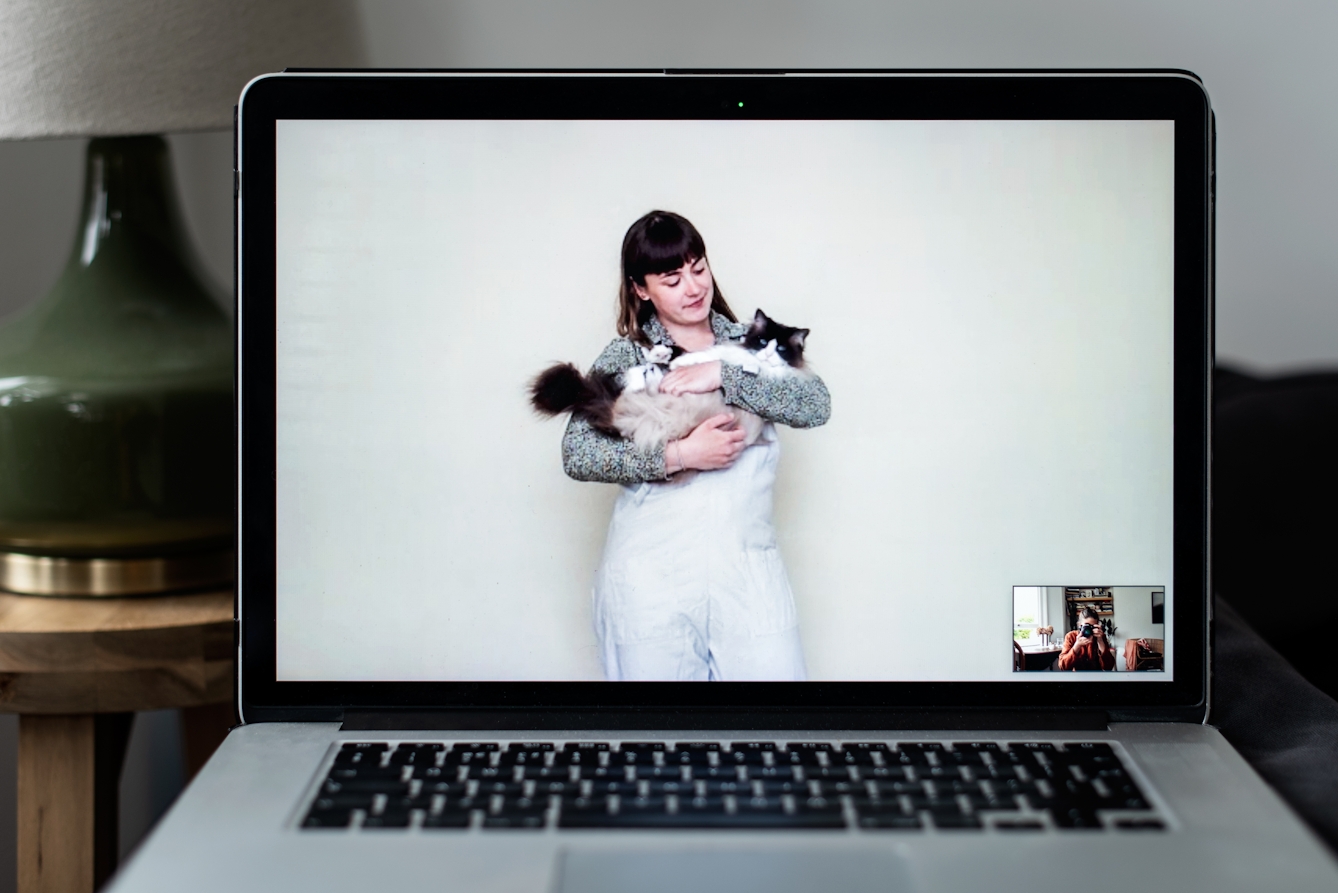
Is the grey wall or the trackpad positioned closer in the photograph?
the trackpad

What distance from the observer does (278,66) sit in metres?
0.62

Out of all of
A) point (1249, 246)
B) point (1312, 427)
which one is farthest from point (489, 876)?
point (1249, 246)

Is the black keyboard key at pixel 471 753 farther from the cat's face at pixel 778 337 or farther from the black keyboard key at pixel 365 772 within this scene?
the cat's face at pixel 778 337

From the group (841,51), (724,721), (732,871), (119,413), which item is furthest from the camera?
(841,51)

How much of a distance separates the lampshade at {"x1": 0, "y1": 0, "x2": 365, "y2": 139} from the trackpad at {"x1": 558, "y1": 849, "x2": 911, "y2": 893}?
0.49 m

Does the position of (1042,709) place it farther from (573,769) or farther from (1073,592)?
(573,769)

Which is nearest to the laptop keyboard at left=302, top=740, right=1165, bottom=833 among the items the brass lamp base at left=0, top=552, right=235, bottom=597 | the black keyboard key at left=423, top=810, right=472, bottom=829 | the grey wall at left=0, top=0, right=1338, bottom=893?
the black keyboard key at left=423, top=810, right=472, bottom=829

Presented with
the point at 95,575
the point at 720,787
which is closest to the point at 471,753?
the point at 720,787

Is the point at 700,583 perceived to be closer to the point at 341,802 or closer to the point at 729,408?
the point at 729,408

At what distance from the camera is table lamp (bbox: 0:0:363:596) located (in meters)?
0.57

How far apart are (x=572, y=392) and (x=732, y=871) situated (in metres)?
0.27

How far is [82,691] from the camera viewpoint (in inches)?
23.2

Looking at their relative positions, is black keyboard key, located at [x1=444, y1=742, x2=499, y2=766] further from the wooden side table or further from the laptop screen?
the wooden side table

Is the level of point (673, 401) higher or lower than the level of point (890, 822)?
higher
